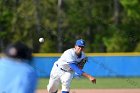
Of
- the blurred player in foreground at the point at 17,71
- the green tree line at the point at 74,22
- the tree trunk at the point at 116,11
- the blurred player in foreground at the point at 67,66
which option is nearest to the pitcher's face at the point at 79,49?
the blurred player in foreground at the point at 67,66

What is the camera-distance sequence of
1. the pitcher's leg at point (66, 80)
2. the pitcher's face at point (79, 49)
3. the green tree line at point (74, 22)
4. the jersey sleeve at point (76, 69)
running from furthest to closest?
1. the green tree line at point (74, 22)
2. the pitcher's leg at point (66, 80)
3. the pitcher's face at point (79, 49)
4. the jersey sleeve at point (76, 69)

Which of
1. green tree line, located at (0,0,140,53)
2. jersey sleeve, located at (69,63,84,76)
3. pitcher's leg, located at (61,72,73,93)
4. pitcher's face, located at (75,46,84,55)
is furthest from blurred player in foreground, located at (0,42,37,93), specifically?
green tree line, located at (0,0,140,53)

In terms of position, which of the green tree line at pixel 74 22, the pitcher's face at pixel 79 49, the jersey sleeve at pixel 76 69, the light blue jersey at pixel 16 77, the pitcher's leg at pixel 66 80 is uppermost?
the light blue jersey at pixel 16 77

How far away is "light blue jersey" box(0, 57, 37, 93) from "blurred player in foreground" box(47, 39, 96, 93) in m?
6.02

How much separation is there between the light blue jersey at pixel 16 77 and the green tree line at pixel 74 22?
30.5 metres

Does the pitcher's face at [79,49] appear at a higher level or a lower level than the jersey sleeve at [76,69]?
higher

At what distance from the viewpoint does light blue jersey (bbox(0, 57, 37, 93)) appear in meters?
4.77

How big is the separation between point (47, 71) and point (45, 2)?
22.0m

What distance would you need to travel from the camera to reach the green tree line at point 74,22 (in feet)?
122

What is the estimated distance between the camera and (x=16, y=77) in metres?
4.81

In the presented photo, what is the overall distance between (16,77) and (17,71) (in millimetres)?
54

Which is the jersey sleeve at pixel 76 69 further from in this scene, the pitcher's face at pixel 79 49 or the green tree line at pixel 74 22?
the green tree line at pixel 74 22

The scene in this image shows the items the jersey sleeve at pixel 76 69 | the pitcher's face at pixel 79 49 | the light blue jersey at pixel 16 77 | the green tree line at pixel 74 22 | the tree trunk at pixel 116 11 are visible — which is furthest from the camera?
the tree trunk at pixel 116 11

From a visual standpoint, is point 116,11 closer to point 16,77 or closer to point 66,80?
point 66,80
